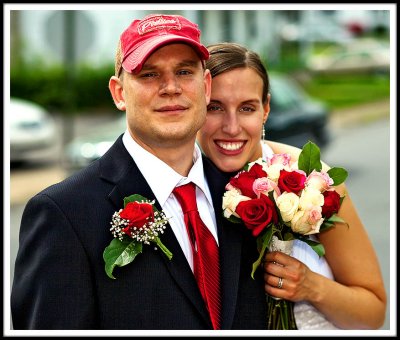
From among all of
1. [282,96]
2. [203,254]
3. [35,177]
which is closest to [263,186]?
[203,254]

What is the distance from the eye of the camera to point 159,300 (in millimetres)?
3209

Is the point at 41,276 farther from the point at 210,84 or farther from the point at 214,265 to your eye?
the point at 210,84

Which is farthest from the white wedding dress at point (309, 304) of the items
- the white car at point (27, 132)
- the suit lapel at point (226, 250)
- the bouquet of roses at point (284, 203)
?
the white car at point (27, 132)

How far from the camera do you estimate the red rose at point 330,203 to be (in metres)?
3.57

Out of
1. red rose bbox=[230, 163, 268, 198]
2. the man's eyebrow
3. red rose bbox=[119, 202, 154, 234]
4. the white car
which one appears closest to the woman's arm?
red rose bbox=[230, 163, 268, 198]

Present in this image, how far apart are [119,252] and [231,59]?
1.29 metres

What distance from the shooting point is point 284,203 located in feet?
11.5

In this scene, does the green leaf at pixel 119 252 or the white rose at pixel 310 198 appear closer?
the green leaf at pixel 119 252

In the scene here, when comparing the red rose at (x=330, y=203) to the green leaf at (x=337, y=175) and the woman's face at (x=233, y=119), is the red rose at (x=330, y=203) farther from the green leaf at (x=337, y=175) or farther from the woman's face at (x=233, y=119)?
the woman's face at (x=233, y=119)

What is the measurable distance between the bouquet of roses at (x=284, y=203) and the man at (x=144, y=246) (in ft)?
0.36

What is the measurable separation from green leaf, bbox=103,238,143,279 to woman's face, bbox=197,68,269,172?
3.09 ft

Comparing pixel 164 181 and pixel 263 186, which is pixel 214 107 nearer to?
pixel 263 186

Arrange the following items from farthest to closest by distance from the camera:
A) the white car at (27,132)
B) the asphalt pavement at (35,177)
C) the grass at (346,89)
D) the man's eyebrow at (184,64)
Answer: the grass at (346,89) < the white car at (27,132) < the asphalt pavement at (35,177) < the man's eyebrow at (184,64)

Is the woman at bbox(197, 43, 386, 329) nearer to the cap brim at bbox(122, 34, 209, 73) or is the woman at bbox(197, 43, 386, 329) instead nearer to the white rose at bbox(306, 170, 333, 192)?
the white rose at bbox(306, 170, 333, 192)
